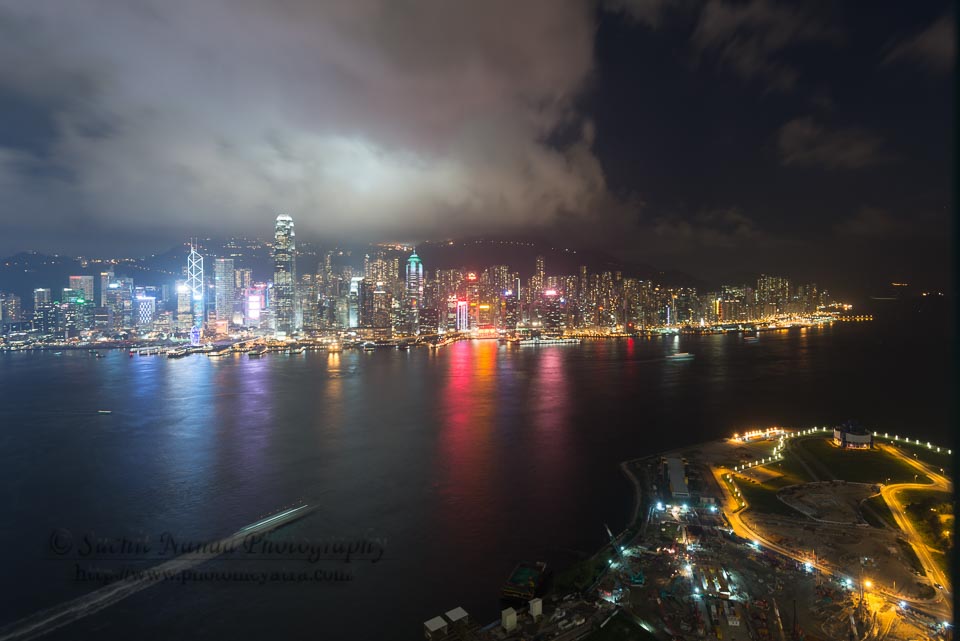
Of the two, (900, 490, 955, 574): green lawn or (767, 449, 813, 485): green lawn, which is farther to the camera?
(767, 449, 813, 485): green lawn

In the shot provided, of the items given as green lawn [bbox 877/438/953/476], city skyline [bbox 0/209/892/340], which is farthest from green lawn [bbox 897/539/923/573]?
city skyline [bbox 0/209/892/340]

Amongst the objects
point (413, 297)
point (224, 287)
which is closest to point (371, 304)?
point (413, 297)

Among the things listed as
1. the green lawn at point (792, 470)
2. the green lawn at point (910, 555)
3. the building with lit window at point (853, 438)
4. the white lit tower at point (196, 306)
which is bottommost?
the green lawn at point (910, 555)

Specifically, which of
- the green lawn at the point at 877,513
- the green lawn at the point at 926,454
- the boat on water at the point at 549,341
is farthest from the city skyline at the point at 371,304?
the green lawn at the point at 877,513

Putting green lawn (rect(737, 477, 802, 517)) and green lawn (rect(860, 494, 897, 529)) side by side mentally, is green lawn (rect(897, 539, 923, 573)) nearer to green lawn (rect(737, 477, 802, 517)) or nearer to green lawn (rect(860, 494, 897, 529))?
green lawn (rect(860, 494, 897, 529))

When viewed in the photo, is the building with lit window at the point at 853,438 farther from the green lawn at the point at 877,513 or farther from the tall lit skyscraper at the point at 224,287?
the tall lit skyscraper at the point at 224,287

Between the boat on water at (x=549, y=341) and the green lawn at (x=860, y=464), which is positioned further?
the boat on water at (x=549, y=341)

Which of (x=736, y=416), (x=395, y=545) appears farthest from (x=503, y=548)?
(x=736, y=416)
